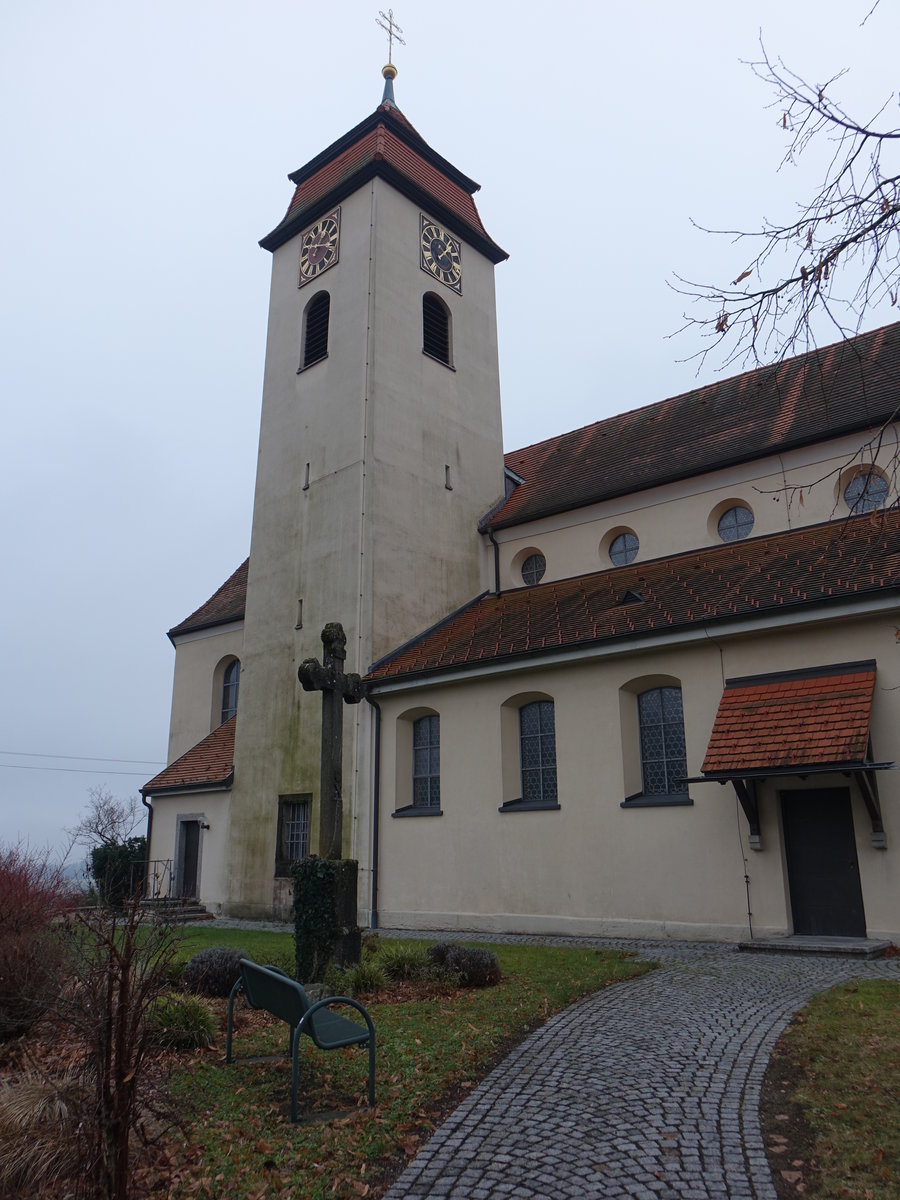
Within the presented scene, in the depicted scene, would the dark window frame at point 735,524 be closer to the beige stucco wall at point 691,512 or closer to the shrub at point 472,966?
the beige stucco wall at point 691,512

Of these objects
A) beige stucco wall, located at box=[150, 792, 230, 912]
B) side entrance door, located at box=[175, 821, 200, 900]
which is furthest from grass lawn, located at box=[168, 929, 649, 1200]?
side entrance door, located at box=[175, 821, 200, 900]

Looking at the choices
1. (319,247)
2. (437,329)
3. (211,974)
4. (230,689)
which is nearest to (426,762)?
(211,974)

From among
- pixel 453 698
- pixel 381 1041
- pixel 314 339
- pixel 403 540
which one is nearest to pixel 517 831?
pixel 453 698

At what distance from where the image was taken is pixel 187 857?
20.8 metres

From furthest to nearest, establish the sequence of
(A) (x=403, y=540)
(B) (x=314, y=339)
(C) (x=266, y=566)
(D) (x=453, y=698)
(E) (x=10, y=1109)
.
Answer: (B) (x=314, y=339)
(C) (x=266, y=566)
(A) (x=403, y=540)
(D) (x=453, y=698)
(E) (x=10, y=1109)

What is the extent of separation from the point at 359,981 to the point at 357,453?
12303mm

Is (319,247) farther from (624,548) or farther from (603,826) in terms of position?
(603,826)

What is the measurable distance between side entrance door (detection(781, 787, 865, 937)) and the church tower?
7.80 m

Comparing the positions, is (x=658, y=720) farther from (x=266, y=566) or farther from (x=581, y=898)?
(x=266, y=566)

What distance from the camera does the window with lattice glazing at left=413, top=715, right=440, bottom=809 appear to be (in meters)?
16.5

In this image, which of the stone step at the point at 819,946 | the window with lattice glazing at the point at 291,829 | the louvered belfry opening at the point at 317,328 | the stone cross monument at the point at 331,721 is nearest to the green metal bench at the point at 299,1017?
the stone cross monument at the point at 331,721

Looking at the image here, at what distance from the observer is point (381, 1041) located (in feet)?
21.4

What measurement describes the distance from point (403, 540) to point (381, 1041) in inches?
515

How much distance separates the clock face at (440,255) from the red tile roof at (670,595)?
27.7 feet
